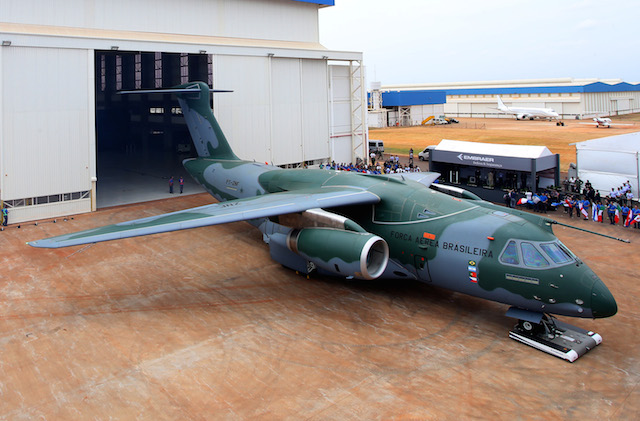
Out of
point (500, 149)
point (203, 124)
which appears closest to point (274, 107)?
point (203, 124)

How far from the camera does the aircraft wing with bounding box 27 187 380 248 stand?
12.7m

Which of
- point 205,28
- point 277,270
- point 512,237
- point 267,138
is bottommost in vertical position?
point 277,270

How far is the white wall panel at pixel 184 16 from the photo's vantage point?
82.5 ft

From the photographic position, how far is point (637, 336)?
12859 mm

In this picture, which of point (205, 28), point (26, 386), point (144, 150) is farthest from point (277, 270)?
point (144, 150)

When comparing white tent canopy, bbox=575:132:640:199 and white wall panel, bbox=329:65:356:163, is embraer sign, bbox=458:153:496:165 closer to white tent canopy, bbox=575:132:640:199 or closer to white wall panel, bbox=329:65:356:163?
white tent canopy, bbox=575:132:640:199

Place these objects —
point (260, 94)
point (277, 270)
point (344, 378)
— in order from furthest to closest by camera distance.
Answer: point (260, 94) < point (277, 270) < point (344, 378)

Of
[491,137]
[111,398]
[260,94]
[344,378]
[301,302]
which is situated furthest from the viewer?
[491,137]

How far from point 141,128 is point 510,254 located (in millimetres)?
46437

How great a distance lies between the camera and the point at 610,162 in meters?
27.3

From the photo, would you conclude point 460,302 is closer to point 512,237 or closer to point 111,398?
point 512,237

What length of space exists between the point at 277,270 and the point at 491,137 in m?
49.1

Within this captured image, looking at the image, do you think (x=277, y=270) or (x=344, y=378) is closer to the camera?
(x=344, y=378)

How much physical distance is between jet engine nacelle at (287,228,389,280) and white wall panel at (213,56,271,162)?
1599 cm
